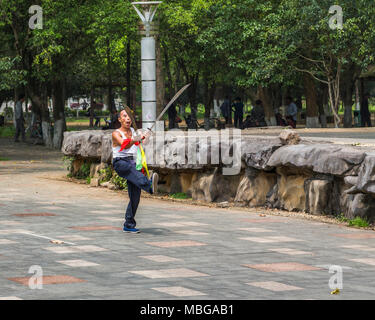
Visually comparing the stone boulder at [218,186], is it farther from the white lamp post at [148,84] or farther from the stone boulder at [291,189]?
the white lamp post at [148,84]

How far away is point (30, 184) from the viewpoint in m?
17.1

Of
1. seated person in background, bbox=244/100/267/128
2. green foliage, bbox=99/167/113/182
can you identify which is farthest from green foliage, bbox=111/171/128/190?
seated person in background, bbox=244/100/267/128

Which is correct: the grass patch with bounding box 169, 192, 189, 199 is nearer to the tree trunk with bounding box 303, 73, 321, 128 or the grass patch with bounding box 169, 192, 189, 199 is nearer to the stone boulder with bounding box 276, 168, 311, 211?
the stone boulder with bounding box 276, 168, 311, 211

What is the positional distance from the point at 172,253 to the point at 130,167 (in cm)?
199

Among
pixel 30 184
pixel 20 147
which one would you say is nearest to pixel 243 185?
pixel 30 184

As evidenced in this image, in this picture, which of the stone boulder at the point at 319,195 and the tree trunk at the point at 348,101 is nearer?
the stone boulder at the point at 319,195

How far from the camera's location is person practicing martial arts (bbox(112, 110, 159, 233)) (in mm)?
10641

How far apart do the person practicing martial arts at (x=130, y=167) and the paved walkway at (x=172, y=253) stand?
12.7 inches

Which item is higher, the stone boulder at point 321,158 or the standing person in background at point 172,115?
the standing person in background at point 172,115

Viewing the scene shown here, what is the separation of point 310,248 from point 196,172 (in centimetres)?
537

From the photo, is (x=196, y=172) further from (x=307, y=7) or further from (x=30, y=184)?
(x=307, y=7)

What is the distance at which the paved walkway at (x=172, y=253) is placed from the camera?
7.09 meters

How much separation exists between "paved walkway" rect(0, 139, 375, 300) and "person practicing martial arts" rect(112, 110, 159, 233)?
0.32 m

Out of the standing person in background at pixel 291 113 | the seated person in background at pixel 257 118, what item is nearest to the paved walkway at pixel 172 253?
the seated person in background at pixel 257 118
